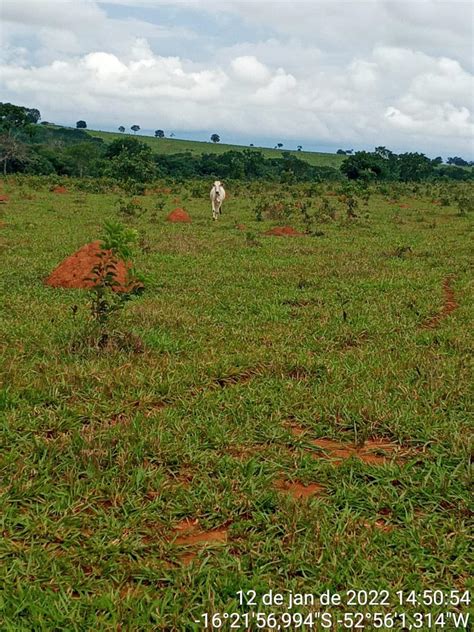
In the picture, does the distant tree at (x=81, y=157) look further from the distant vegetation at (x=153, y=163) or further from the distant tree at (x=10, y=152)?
the distant tree at (x=10, y=152)

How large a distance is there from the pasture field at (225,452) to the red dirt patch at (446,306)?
47mm

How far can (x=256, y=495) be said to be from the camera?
11.5 ft

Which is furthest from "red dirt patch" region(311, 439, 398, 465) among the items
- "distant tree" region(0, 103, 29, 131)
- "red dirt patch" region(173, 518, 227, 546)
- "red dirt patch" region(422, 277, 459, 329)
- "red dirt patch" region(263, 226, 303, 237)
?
"distant tree" region(0, 103, 29, 131)

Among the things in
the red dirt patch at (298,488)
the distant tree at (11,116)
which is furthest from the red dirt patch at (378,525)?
the distant tree at (11,116)

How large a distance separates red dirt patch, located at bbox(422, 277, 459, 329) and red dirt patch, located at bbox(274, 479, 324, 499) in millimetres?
4051

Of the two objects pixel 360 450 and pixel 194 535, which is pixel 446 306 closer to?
pixel 360 450

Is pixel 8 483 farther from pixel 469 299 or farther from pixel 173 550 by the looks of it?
pixel 469 299

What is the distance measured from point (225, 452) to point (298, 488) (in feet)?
1.98

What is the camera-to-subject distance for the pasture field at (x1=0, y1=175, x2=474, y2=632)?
2836mm

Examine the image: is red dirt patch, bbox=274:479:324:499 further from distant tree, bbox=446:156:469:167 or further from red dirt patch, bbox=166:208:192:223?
distant tree, bbox=446:156:469:167

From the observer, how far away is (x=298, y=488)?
3.68 m

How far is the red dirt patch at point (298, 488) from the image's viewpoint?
3598 millimetres

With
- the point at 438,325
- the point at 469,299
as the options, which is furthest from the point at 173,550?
the point at 469,299

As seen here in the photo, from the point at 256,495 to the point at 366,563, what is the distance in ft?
2.61
